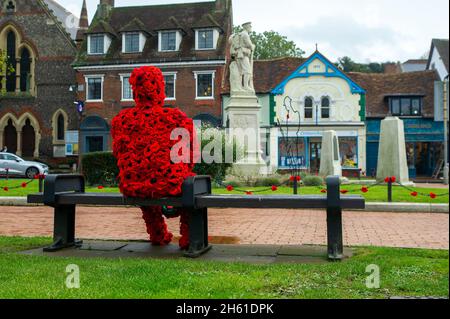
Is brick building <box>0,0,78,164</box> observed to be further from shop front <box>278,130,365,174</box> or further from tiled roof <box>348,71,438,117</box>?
tiled roof <box>348,71,438,117</box>

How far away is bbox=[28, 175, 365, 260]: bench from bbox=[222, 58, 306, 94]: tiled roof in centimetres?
2915

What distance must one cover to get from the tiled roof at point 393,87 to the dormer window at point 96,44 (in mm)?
18884

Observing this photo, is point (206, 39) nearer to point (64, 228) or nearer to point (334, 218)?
point (64, 228)

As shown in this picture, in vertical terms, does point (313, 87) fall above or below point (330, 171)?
above

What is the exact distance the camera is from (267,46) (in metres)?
49.2

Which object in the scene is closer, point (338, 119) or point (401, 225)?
point (401, 225)

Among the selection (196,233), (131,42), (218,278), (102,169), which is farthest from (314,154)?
(218,278)

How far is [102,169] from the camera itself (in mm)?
20297

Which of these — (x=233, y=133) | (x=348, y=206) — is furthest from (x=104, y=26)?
(x=348, y=206)

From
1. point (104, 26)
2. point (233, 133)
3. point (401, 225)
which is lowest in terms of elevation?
point (401, 225)

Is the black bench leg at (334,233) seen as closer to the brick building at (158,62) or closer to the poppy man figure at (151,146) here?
the poppy man figure at (151,146)

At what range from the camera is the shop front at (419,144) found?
35375mm
